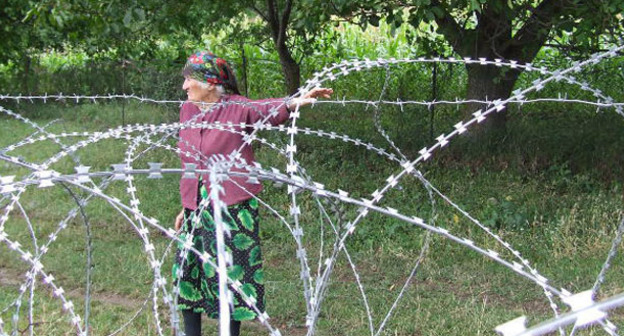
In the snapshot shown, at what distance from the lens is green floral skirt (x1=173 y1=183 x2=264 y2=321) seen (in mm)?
3490

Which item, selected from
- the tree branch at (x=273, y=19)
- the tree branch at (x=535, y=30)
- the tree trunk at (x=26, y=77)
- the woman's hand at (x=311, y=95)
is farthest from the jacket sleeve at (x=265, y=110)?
the tree trunk at (x=26, y=77)

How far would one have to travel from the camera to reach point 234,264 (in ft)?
11.4

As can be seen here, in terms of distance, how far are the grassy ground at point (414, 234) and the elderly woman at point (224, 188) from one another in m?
0.80

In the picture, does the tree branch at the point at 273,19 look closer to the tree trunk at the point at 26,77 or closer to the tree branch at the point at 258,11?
the tree branch at the point at 258,11

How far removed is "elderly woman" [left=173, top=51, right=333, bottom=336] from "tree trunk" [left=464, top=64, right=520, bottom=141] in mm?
4295

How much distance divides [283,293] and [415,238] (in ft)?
4.80

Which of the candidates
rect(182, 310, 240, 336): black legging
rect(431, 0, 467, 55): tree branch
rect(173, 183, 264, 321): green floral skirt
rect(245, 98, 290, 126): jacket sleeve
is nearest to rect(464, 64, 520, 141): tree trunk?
rect(431, 0, 467, 55): tree branch

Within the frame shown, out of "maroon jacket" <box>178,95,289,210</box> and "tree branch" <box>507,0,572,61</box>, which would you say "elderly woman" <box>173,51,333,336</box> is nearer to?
"maroon jacket" <box>178,95,289,210</box>

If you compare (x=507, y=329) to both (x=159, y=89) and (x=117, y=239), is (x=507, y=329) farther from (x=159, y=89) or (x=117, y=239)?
(x=159, y=89)

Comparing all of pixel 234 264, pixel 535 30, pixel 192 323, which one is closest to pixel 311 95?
pixel 234 264

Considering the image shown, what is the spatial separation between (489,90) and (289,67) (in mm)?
2327

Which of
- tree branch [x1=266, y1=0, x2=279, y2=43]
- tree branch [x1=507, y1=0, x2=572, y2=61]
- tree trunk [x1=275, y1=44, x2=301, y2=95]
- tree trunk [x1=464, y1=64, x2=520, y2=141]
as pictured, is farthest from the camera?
tree trunk [x1=275, y1=44, x2=301, y2=95]

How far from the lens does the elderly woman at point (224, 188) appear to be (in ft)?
11.4

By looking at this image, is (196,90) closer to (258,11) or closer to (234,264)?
(234,264)
